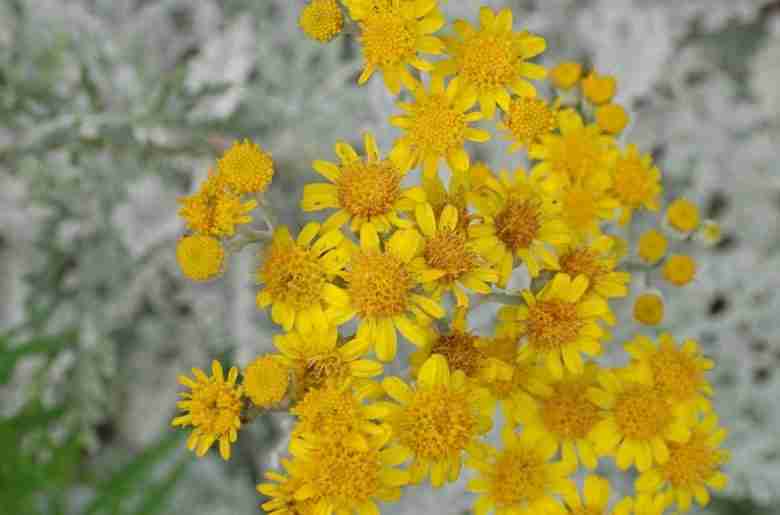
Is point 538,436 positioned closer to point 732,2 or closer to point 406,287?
point 406,287

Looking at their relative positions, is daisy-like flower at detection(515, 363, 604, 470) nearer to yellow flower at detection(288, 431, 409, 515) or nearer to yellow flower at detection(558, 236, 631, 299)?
yellow flower at detection(558, 236, 631, 299)

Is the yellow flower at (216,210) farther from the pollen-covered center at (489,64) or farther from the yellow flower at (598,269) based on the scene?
the yellow flower at (598,269)

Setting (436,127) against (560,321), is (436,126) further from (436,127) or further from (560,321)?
(560,321)

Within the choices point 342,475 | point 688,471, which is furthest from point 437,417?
point 688,471

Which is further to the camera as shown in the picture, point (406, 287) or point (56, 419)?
point (56, 419)

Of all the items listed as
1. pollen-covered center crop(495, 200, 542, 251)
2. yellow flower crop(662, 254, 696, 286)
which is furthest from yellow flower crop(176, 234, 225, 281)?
yellow flower crop(662, 254, 696, 286)

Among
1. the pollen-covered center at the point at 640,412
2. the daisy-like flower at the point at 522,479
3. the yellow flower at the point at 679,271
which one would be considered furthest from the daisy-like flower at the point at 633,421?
the yellow flower at the point at 679,271

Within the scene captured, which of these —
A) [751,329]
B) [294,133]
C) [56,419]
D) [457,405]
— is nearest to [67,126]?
[294,133]
